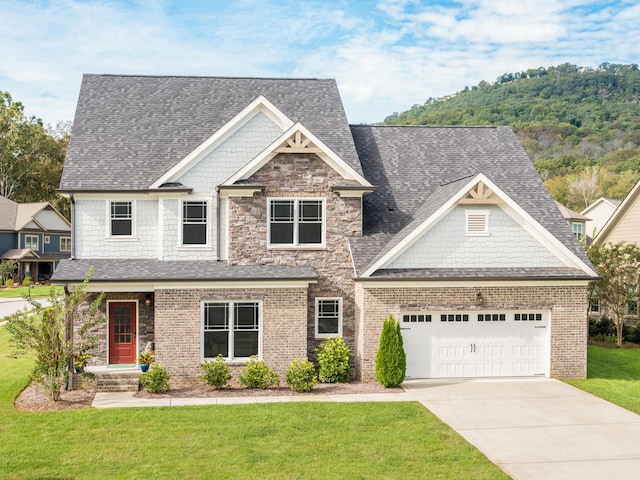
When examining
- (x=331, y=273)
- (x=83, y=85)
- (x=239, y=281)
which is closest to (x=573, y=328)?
(x=331, y=273)

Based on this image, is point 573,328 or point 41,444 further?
point 573,328

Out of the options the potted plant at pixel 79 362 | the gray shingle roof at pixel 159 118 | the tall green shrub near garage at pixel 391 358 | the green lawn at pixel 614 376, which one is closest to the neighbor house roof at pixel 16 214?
the gray shingle roof at pixel 159 118

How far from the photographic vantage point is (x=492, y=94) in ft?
436

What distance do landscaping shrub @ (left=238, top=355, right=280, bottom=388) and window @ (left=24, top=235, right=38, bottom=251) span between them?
49324 millimetres

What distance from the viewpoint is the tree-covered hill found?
Answer: 86.8 m

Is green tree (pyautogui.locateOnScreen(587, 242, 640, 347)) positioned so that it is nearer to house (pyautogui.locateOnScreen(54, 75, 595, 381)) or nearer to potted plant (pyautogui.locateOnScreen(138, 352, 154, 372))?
house (pyautogui.locateOnScreen(54, 75, 595, 381))

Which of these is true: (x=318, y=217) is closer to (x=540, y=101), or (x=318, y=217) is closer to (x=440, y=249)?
(x=440, y=249)

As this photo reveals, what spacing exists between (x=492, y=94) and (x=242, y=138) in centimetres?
12057

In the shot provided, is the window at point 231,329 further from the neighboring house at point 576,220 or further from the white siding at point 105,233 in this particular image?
the neighboring house at point 576,220

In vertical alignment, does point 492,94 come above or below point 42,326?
above

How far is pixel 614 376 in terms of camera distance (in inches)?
846

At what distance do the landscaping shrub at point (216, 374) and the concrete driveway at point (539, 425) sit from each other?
17.4 feet

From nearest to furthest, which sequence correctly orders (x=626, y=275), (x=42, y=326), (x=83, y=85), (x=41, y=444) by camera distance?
(x=41, y=444) < (x=42, y=326) < (x=83, y=85) < (x=626, y=275)

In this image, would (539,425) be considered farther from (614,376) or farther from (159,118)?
(159,118)
